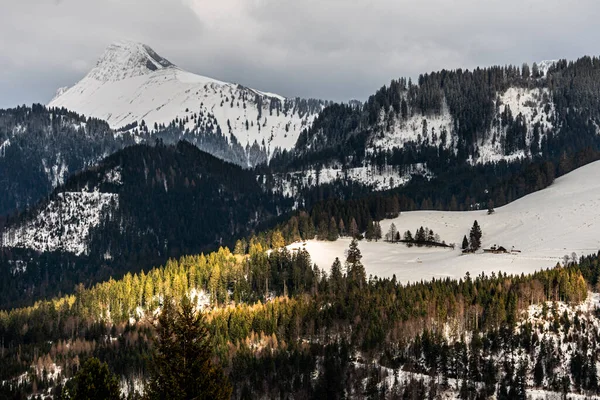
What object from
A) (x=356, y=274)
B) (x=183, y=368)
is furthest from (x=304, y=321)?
(x=183, y=368)

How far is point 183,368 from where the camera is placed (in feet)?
124

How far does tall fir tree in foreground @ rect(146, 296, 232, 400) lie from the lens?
124 feet

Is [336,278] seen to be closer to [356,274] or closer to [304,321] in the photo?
[356,274]

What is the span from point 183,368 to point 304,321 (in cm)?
11149

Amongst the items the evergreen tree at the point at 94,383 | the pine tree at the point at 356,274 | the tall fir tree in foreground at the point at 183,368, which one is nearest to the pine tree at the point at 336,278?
the pine tree at the point at 356,274

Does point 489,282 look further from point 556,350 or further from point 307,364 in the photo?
point 307,364

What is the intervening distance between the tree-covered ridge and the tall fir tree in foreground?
87166mm

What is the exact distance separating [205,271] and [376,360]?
83.5 m

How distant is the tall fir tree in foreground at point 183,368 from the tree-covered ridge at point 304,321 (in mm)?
87166

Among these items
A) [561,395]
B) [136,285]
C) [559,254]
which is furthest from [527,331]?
[136,285]

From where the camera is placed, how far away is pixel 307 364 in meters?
128

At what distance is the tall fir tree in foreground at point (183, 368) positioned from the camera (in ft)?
124

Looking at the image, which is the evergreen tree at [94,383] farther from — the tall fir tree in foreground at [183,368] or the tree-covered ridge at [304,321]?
the tree-covered ridge at [304,321]

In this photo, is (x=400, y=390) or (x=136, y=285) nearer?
(x=400, y=390)
